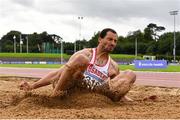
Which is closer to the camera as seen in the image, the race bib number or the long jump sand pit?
the long jump sand pit

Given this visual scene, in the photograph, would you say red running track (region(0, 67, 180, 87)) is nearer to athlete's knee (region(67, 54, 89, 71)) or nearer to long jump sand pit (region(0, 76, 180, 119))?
long jump sand pit (region(0, 76, 180, 119))

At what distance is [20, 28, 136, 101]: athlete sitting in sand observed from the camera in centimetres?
669

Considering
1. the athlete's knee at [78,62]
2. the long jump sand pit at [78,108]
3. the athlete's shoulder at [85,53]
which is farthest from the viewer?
the athlete's shoulder at [85,53]

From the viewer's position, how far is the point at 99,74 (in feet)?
22.6

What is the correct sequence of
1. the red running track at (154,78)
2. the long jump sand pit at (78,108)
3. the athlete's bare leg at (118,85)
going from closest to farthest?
1. the long jump sand pit at (78,108)
2. the athlete's bare leg at (118,85)
3. the red running track at (154,78)

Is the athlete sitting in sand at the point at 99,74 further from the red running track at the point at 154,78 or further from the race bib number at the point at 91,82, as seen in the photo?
the red running track at the point at 154,78

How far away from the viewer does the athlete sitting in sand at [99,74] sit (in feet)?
21.9

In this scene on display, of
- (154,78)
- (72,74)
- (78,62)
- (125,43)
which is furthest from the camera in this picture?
(125,43)

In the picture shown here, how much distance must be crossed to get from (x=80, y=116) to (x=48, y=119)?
0.48 m

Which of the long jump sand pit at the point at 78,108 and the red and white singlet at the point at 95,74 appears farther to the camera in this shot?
the red and white singlet at the point at 95,74

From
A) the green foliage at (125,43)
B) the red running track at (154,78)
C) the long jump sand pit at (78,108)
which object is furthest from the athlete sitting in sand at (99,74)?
the green foliage at (125,43)

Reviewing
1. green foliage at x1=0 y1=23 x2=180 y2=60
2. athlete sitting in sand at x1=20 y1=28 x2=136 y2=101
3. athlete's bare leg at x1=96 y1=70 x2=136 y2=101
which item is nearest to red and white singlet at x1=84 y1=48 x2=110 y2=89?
athlete sitting in sand at x1=20 y1=28 x2=136 y2=101

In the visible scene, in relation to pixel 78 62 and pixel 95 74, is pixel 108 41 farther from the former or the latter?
pixel 78 62

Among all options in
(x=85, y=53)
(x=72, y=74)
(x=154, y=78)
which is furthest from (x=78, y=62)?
(x=154, y=78)
